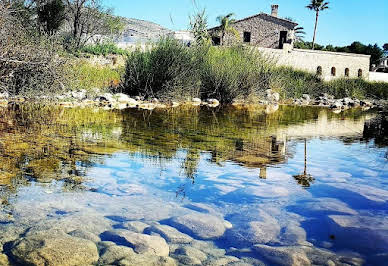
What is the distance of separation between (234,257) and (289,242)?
1.45 feet

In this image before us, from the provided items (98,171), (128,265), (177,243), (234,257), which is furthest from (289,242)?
(98,171)

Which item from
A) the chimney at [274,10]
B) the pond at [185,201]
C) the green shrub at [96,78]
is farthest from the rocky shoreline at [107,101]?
the chimney at [274,10]

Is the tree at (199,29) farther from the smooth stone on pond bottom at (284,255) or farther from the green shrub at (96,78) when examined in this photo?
the smooth stone on pond bottom at (284,255)

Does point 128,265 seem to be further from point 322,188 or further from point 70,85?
point 70,85

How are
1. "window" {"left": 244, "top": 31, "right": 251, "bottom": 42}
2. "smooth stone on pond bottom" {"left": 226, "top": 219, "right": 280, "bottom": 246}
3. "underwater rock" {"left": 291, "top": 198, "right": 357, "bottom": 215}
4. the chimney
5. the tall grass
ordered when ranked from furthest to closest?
the chimney < "window" {"left": 244, "top": 31, "right": 251, "bottom": 42} < the tall grass < "underwater rock" {"left": 291, "top": 198, "right": 357, "bottom": 215} < "smooth stone on pond bottom" {"left": 226, "top": 219, "right": 280, "bottom": 246}

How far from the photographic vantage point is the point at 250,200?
340cm

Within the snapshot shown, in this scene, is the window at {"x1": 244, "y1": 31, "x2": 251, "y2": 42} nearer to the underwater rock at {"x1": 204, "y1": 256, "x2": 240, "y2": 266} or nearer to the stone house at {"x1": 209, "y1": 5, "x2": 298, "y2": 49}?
the stone house at {"x1": 209, "y1": 5, "x2": 298, "y2": 49}

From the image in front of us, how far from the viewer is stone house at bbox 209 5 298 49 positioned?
37.8 metres

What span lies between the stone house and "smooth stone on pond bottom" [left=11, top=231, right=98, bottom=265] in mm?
36265

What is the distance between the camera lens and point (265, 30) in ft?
126

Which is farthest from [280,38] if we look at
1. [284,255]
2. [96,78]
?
[284,255]

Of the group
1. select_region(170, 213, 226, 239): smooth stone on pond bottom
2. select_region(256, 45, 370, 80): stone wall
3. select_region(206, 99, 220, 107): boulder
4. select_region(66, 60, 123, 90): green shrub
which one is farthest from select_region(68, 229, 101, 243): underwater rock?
select_region(256, 45, 370, 80): stone wall

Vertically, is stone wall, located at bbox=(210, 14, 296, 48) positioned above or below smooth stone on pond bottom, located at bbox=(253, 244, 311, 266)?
above

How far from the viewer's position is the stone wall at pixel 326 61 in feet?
112
